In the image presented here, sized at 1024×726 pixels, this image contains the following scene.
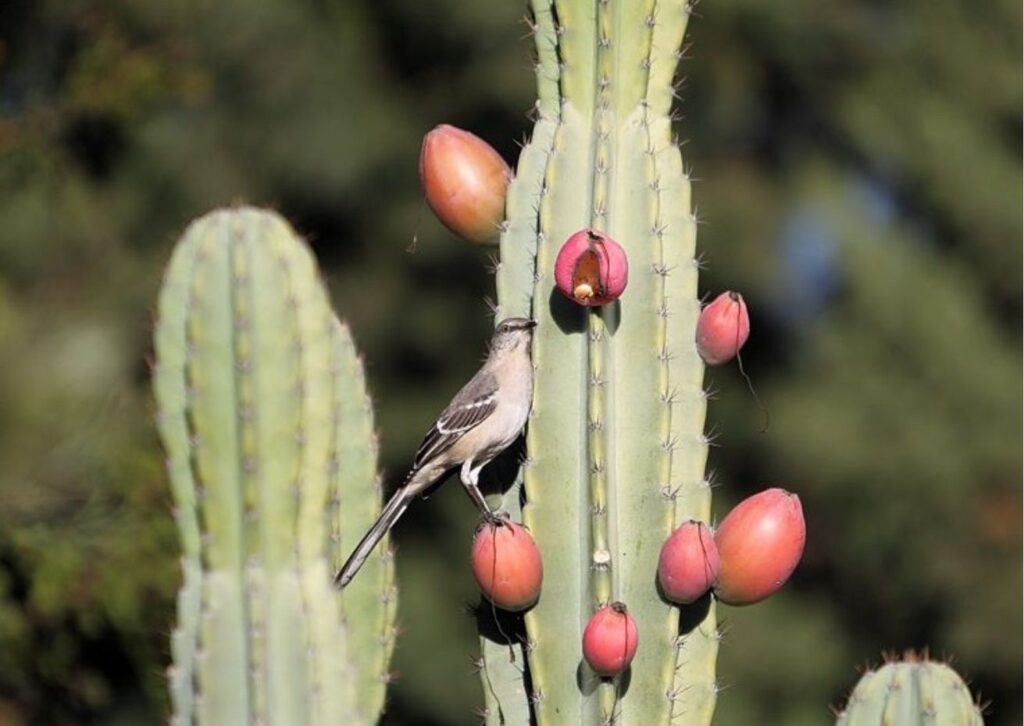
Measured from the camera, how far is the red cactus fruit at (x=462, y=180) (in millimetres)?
4324

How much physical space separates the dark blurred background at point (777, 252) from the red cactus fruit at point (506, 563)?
25.2 ft

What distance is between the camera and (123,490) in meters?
7.07

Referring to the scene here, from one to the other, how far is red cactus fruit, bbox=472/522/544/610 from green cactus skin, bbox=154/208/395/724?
1.13ft

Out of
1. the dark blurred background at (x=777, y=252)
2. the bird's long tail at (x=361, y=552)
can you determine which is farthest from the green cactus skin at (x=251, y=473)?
the dark blurred background at (x=777, y=252)

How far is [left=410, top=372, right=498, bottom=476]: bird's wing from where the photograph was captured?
15.9 ft

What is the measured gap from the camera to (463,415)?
16.2ft

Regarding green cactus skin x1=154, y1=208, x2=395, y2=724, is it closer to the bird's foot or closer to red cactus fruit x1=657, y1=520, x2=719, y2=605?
the bird's foot

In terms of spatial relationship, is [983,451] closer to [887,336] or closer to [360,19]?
[887,336]

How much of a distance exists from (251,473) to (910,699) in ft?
4.74

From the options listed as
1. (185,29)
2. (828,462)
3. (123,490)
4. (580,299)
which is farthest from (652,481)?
(828,462)

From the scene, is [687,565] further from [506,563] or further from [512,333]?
[512,333]


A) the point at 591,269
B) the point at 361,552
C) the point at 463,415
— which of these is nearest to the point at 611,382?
the point at 591,269

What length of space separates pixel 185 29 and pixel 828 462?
555 centimetres

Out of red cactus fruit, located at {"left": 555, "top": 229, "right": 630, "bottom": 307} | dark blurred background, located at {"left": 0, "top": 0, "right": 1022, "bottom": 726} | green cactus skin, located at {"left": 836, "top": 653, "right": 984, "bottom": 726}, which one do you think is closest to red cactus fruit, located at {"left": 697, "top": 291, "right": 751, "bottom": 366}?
red cactus fruit, located at {"left": 555, "top": 229, "right": 630, "bottom": 307}
